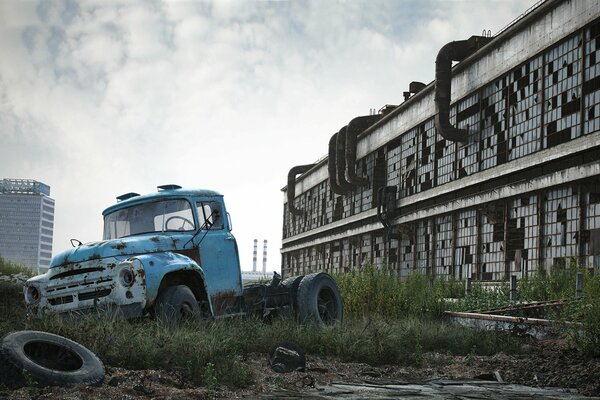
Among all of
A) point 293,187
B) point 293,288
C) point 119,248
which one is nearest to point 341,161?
point 293,187

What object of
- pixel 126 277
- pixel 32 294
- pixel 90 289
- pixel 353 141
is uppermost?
pixel 353 141

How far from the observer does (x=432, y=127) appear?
31.9 meters

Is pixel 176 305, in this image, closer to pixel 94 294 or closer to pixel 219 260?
pixel 94 294

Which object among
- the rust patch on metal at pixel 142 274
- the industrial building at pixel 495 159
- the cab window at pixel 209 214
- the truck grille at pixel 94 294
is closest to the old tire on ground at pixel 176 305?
the rust patch on metal at pixel 142 274

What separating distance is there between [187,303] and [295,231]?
170 ft

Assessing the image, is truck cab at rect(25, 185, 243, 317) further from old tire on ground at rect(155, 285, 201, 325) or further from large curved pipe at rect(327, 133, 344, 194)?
large curved pipe at rect(327, 133, 344, 194)

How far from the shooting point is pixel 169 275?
31.4ft

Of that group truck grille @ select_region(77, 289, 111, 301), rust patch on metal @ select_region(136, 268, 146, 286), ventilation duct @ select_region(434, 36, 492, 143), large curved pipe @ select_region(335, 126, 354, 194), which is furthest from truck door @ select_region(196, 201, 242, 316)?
large curved pipe @ select_region(335, 126, 354, 194)

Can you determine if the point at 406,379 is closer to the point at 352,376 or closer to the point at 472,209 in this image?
the point at 352,376

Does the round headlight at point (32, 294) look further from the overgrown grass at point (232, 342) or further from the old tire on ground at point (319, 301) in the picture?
the old tire on ground at point (319, 301)

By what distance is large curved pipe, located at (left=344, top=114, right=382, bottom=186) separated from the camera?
41.3m

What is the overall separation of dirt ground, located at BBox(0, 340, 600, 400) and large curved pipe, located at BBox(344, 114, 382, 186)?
3048cm

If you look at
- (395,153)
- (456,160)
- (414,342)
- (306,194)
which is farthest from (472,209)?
(306,194)

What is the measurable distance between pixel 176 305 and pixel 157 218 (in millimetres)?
1927
